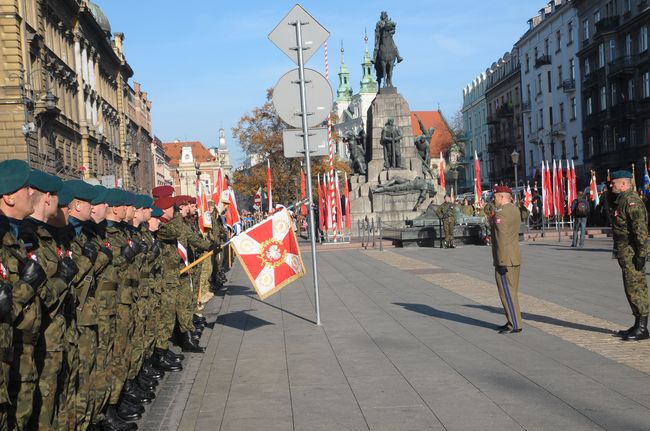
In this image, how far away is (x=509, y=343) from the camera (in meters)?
9.26

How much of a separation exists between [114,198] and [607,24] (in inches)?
2337

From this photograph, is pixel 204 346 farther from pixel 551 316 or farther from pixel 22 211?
pixel 22 211

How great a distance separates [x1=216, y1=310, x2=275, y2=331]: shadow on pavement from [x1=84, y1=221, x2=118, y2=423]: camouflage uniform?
540 centimetres

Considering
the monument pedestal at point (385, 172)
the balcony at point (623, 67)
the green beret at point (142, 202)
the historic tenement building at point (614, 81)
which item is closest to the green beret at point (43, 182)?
the green beret at point (142, 202)

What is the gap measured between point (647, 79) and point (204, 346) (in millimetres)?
52062

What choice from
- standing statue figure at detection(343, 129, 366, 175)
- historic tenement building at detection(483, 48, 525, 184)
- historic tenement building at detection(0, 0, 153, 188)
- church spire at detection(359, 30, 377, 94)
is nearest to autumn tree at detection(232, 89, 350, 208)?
historic tenement building at detection(0, 0, 153, 188)

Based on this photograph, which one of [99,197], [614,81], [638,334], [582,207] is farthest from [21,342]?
[614,81]

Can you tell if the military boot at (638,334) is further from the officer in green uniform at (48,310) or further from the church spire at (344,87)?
the church spire at (344,87)

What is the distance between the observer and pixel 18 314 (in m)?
3.94

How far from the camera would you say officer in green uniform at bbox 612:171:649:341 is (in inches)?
364

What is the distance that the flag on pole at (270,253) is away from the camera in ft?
34.7

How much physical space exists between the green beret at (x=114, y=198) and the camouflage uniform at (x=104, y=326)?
3.38ft

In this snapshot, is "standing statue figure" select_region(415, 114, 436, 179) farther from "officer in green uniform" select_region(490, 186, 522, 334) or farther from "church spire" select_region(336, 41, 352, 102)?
"church spire" select_region(336, 41, 352, 102)

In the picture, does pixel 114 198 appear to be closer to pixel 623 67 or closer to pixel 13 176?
pixel 13 176
